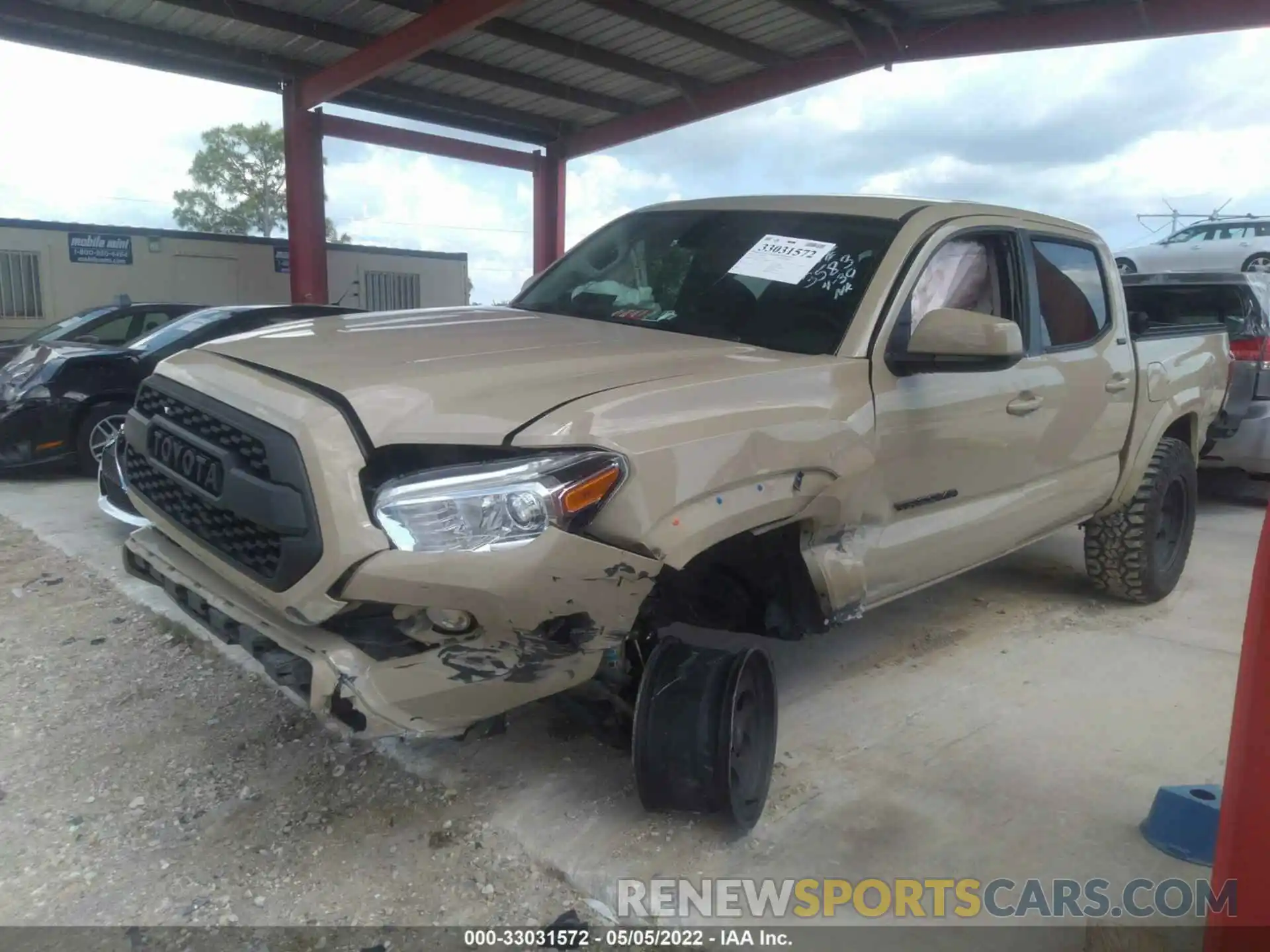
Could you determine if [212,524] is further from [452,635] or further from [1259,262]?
[1259,262]

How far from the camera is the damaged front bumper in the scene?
2078 millimetres

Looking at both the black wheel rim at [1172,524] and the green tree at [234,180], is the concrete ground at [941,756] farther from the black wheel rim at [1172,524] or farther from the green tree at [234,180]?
the green tree at [234,180]

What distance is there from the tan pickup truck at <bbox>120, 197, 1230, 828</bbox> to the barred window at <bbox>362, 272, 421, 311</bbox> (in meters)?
14.7

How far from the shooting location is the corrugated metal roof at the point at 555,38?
10.8 meters

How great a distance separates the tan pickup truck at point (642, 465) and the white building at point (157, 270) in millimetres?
10061

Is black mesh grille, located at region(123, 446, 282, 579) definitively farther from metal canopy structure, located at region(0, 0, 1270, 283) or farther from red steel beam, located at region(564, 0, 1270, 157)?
red steel beam, located at region(564, 0, 1270, 157)

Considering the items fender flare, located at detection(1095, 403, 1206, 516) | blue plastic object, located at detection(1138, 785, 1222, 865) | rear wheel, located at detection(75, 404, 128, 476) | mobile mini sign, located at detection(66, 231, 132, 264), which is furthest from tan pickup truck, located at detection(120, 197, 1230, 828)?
mobile mini sign, located at detection(66, 231, 132, 264)

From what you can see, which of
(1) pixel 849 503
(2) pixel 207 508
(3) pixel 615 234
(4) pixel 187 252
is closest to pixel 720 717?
(1) pixel 849 503

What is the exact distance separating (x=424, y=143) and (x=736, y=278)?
13.1m

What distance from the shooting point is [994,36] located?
10.6 m

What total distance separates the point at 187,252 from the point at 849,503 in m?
15.4

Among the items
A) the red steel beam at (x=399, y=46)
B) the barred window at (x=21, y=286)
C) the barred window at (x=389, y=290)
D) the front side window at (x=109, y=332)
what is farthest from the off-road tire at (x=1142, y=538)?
the barred window at (x=389, y=290)

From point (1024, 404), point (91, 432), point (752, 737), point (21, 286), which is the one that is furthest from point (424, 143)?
point (752, 737)

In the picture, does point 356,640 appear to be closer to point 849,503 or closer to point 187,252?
point 849,503
